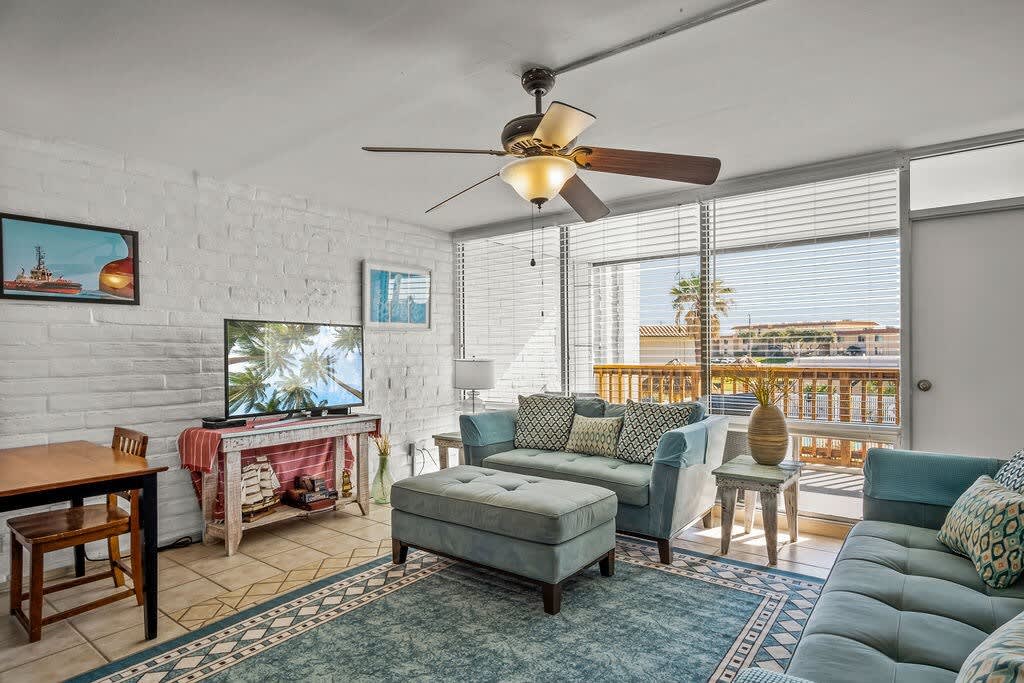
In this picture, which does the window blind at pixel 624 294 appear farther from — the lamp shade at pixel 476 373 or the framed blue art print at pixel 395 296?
the framed blue art print at pixel 395 296

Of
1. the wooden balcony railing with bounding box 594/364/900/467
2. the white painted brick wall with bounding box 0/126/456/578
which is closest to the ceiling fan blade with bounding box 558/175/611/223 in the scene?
the wooden balcony railing with bounding box 594/364/900/467

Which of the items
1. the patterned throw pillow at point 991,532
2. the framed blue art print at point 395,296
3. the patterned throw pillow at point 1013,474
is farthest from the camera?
the framed blue art print at point 395,296

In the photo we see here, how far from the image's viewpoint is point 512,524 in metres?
2.68

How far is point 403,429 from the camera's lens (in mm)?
5051

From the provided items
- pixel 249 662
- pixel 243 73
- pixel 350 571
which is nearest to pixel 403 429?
pixel 350 571

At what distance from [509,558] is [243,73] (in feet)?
7.85

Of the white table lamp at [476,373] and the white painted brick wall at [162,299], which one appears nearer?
the white painted brick wall at [162,299]

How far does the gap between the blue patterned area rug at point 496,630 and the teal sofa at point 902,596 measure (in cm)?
53

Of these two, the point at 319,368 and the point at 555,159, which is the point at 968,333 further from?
the point at 319,368

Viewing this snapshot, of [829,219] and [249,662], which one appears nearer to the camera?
[249,662]

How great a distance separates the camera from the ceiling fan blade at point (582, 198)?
2.62m

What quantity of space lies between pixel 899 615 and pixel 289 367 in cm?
346

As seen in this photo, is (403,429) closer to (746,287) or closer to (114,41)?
(746,287)

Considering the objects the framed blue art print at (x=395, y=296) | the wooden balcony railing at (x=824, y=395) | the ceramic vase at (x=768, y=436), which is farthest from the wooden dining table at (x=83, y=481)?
the wooden balcony railing at (x=824, y=395)
